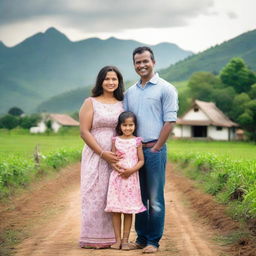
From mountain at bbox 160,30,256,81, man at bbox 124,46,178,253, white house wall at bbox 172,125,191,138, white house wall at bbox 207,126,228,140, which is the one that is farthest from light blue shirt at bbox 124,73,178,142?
mountain at bbox 160,30,256,81

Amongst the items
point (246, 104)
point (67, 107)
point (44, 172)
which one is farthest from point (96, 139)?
point (67, 107)

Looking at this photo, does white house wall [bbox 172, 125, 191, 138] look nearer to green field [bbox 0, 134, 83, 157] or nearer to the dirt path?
green field [bbox 0, 134, 83, 157]

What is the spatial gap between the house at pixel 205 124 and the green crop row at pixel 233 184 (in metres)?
35.1

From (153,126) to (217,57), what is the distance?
14951cm

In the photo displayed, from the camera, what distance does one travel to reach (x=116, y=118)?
23.9ft

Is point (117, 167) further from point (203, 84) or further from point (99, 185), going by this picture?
point (203, 84)

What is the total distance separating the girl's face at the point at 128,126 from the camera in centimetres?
698

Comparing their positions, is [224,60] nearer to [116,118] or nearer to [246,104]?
[246,104]

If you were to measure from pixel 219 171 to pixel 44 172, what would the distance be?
538 cm

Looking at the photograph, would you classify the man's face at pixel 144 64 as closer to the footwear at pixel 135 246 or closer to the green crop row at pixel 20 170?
the footwear at pixel 135 246

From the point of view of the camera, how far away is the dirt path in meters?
7.00

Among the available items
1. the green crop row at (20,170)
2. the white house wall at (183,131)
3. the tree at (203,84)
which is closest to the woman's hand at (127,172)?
the green crop row at (20,170)

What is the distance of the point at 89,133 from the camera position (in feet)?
23.8

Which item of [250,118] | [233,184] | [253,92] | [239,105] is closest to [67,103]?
[239,105]
